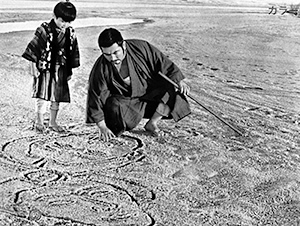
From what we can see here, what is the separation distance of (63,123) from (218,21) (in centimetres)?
957

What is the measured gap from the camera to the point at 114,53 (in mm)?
4285

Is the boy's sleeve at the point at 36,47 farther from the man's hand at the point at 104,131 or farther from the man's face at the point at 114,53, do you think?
the man's hand at the point at 104,131

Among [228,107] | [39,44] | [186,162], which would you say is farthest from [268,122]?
[39,44]

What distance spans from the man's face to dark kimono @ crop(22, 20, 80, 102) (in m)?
0.51

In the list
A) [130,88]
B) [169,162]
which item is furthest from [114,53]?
[169,162]

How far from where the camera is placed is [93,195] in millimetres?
3572

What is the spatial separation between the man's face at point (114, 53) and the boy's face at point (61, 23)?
1.63 ft

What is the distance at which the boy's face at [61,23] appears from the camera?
4.55 metres

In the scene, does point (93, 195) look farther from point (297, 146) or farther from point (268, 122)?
point (268, 122)

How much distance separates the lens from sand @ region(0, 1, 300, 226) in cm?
333

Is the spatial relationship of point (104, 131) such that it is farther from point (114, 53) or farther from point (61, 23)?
point (61, 23)

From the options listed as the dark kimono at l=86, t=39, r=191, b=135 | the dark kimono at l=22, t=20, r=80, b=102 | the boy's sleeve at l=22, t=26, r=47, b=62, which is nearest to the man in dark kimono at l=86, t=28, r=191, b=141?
the dark kimono at l=86, t=39, r=191, b=135

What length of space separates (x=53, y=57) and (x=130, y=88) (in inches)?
28.3

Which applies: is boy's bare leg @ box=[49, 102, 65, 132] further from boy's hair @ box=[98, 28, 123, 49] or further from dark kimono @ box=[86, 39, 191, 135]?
boy's hair @ box=[98, 28, 123, 49]
